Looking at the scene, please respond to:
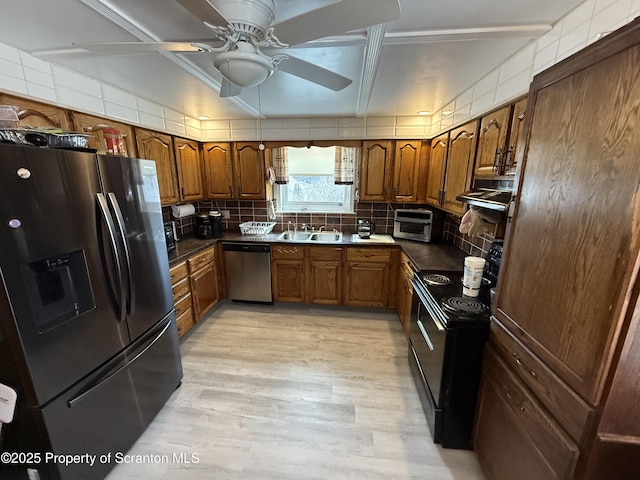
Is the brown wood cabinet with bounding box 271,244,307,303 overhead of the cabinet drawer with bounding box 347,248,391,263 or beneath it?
beneath

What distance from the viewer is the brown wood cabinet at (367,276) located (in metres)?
3.00

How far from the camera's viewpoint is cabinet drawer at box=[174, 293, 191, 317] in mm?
2443

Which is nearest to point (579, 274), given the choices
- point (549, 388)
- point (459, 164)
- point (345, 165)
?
point (549, 388)

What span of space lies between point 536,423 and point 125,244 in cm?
208

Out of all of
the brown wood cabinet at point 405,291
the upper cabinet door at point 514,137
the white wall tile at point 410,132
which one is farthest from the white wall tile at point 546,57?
the white wall tile at point 410,132

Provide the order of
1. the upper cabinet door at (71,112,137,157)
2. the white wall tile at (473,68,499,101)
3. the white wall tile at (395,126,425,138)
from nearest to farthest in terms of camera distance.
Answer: the white wall tile at (473,68,499,101)
the upper cabinet door at (71,112,137,157)
the white wall tile at (395,126,425,138)

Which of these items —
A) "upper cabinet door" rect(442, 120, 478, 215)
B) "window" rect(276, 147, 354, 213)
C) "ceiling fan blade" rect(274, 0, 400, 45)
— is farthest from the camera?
"window" rect(276, 147, 354, 213)

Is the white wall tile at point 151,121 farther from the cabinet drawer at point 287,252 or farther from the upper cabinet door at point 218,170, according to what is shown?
the cabinet drawer at point 287,252

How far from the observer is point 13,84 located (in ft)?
4.88

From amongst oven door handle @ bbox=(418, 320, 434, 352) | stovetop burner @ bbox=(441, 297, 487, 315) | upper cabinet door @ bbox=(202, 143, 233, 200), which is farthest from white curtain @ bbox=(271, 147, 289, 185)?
stovetop burner @ bbox=(441, 297, 487, 315)

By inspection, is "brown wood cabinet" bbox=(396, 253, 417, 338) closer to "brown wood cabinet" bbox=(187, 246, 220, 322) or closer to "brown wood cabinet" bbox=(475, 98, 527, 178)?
"brown wood cabinet" bbox=(475, 98, 527, 178)

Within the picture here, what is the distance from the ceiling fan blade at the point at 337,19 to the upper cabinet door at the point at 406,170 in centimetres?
230

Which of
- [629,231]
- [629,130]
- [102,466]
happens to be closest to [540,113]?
[629,130]

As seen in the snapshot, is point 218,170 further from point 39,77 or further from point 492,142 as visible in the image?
point 492,142
